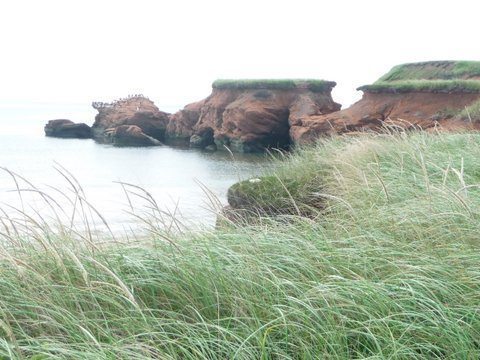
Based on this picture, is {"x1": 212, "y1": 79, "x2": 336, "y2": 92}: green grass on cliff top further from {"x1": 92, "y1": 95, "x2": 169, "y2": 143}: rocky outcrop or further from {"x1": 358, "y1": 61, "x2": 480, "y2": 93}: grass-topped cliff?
{"x1": 92, "y1": 95, "x2": 169, "y2": 143}: rocky outcrop

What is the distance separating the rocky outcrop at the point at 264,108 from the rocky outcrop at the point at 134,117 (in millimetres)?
6442

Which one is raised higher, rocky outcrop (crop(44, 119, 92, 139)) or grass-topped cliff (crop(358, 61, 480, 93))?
grass-topped cliff (crop(358, 61, 480, 93))

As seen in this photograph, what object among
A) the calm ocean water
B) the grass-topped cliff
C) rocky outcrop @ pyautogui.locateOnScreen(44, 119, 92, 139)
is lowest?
the calm ocean water

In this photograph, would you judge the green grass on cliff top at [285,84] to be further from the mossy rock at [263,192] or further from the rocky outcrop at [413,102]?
the mossy rock at [263,192]

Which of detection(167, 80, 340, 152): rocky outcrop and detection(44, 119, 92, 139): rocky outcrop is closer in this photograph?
detection(167, 80, 340, 152): rocky outcrop

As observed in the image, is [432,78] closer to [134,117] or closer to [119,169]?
[119,169]

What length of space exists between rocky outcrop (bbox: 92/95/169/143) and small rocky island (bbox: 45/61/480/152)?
52 millimetres

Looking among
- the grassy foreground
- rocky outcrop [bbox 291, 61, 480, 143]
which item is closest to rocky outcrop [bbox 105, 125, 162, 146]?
rocky outcrop [bbox 291, 61, 480, 143]

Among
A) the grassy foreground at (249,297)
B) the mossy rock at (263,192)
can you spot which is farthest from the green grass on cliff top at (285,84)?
the grassy foreground at (249,297)

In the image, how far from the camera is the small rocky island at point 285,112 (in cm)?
A: 1655

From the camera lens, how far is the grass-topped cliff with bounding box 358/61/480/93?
16297 mm

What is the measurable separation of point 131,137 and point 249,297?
31676 mm

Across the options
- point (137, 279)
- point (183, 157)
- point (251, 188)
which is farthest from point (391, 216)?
point (183, 157)

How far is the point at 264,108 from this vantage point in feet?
90.3
